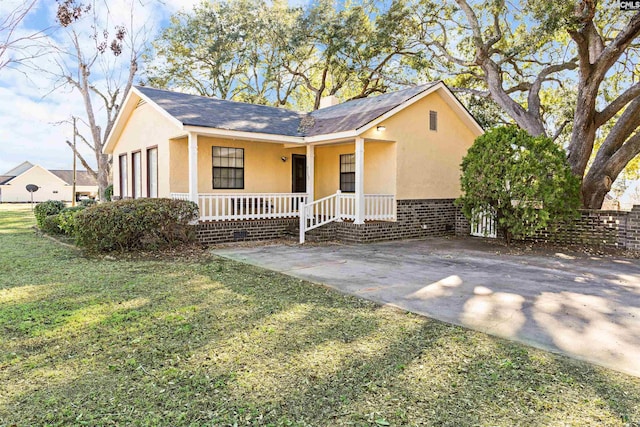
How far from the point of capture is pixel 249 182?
1398 centimetres

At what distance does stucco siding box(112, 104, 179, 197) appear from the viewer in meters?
13.1

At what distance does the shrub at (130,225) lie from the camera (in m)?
9.31

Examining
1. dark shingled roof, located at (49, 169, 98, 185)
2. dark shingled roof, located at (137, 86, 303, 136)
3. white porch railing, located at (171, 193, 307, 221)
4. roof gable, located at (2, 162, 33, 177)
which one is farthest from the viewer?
dark shingled roof, located at (49, 169, 98, 185)

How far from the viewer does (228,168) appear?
1353 cm

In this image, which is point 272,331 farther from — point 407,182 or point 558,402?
point 407,182

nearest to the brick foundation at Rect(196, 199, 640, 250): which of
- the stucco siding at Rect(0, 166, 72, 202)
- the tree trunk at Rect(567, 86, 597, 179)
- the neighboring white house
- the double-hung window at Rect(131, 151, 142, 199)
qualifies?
the tree trunk at Rect(567, 86, 597, 179)

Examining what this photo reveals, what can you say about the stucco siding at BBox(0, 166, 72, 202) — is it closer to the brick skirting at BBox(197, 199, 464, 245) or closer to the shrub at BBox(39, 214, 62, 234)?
the shrub at BBox(39, 214, 62, 234)

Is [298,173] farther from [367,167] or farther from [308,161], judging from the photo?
[367,167]

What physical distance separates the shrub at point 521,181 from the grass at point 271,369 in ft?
21.7

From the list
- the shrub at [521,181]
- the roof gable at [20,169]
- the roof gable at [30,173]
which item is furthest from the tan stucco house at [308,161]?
the roof gable at [20,169]

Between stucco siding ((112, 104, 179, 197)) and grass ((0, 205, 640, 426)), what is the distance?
7.87 m

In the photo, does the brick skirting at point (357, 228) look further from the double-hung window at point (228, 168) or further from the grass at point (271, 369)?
the grass at point (271, 369)

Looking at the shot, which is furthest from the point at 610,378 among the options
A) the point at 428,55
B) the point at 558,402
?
the point at 428,55

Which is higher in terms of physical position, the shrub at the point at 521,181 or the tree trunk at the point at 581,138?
the tree trunk at the point at 581,138
